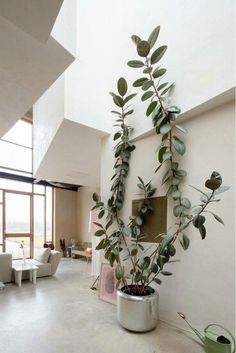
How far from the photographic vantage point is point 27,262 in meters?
5.47

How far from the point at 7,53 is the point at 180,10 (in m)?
2.25

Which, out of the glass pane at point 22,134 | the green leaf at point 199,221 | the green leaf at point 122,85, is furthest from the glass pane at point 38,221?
the green leaf at point 199,221

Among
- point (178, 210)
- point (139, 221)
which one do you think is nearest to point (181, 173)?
point (178, 210)

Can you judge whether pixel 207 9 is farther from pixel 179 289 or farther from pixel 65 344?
pixel 65 344

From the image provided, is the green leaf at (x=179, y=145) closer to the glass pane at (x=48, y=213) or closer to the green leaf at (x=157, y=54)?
the green leaf at (x=157, y=54)

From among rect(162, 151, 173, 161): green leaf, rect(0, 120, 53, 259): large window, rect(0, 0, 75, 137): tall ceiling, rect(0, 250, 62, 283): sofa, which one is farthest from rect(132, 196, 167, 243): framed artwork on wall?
rect(0, 120, 53, 259): large window

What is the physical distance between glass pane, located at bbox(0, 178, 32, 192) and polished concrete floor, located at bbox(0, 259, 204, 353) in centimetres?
479

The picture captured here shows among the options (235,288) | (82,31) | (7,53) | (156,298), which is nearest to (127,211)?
(156,298)

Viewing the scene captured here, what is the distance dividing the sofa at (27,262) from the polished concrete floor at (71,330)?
2.37ft

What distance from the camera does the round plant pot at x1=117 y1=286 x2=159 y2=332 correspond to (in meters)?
2.60

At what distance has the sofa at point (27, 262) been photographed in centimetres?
467

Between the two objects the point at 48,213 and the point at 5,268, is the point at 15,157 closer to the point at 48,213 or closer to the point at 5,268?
the point at 48,213

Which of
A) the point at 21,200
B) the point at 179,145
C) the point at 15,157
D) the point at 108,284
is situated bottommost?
the point at 108,284

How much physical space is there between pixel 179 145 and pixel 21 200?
736cm
